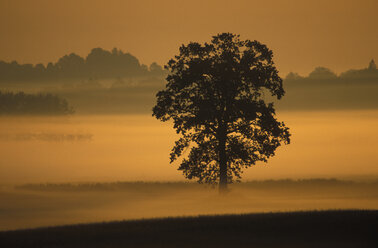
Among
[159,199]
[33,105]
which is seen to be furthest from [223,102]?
[33,105]

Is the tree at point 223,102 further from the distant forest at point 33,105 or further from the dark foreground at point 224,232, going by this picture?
the distant forest at point 33,105

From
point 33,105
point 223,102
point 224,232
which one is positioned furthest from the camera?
point 33,105

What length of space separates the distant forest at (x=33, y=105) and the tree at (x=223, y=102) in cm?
13312

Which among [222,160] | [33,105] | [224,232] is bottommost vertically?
[224,232]

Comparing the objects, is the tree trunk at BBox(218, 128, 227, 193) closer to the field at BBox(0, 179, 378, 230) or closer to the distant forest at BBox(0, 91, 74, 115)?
the field at BBox(0, 179, 378, 230)

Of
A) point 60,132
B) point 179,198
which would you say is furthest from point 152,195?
point 60,132

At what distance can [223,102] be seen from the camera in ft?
179

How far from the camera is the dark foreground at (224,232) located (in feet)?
105

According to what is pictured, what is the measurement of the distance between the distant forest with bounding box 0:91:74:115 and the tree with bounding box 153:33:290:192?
13312 centimetres

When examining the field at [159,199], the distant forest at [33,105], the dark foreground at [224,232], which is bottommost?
the field at [159,199]

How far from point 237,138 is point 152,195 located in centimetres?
1105

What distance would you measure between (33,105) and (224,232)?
161901 mm

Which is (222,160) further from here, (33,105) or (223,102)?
(33,105)

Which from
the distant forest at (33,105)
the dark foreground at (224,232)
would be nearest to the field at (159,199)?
the dark foreground at (224,232)
